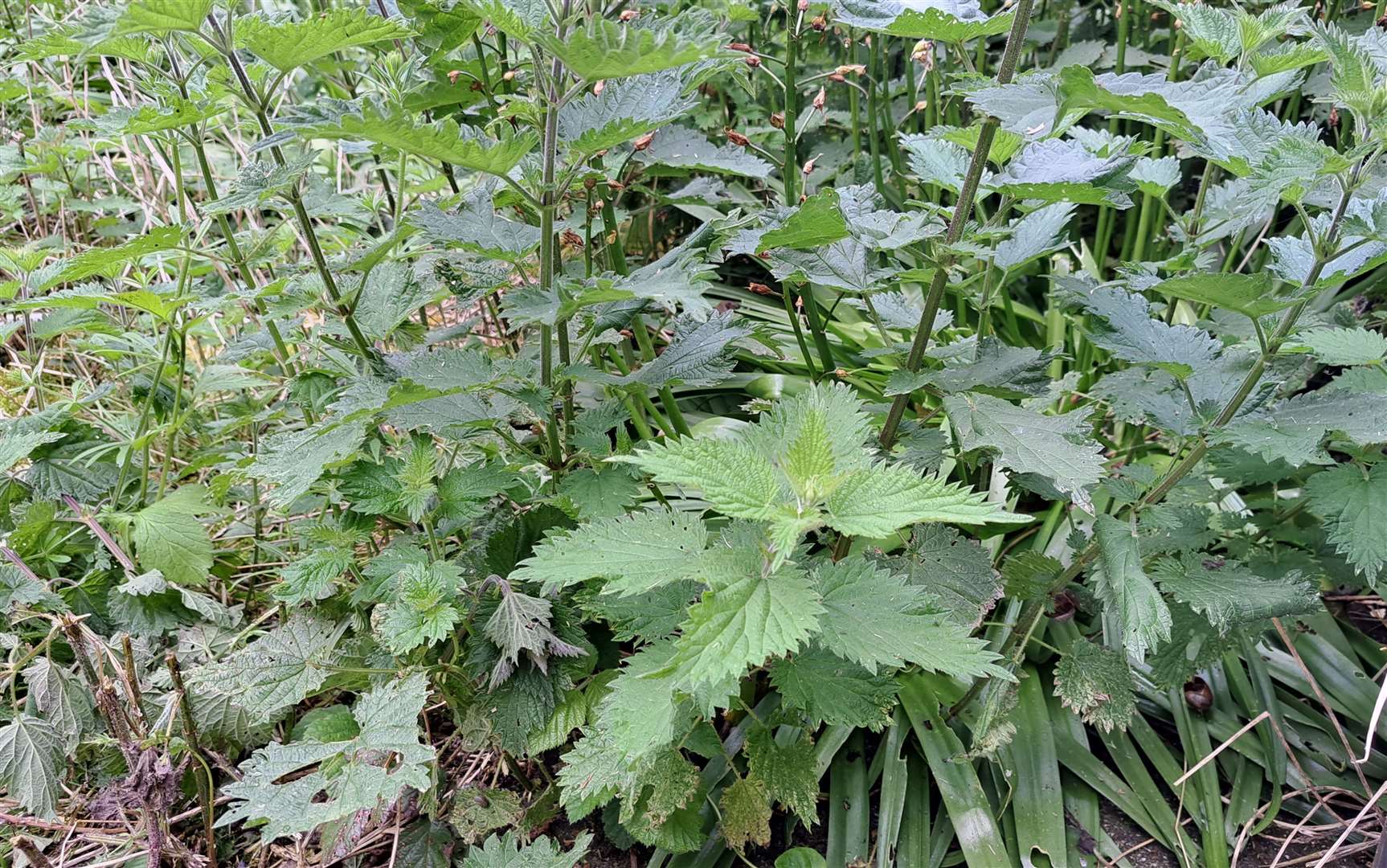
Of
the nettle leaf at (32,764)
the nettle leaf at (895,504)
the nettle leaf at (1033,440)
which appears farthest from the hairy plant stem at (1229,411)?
the nettle leaf at (32,764)

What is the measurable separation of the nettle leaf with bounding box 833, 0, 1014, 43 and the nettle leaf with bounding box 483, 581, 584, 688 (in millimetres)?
911

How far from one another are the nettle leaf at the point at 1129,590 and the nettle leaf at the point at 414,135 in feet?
3.12

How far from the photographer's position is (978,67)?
2.07 metres

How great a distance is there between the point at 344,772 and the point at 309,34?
3.11 ft

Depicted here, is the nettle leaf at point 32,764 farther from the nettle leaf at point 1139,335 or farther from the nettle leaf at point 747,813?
the nettle leaf at point 1139,335

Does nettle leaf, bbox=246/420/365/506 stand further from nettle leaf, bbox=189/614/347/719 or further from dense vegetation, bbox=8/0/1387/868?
nettle leaf, bbox=189/614/347/719

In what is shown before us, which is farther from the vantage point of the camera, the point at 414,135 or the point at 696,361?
the point at 696,361

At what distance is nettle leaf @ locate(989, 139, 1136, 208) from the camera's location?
117cm

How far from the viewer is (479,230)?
1.31m

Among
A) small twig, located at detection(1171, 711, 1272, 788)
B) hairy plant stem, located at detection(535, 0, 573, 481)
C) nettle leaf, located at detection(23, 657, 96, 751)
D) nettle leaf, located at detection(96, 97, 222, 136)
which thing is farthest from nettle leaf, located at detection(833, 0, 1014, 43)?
nettle leaf, located at detection(23, 657, 96, 751)

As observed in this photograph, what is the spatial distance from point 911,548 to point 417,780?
78 cm

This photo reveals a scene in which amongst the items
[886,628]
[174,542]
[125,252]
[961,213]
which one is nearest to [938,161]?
[961,213]

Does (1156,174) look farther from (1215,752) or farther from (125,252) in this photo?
(125,252)

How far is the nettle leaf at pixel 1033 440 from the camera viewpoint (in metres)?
1.10
